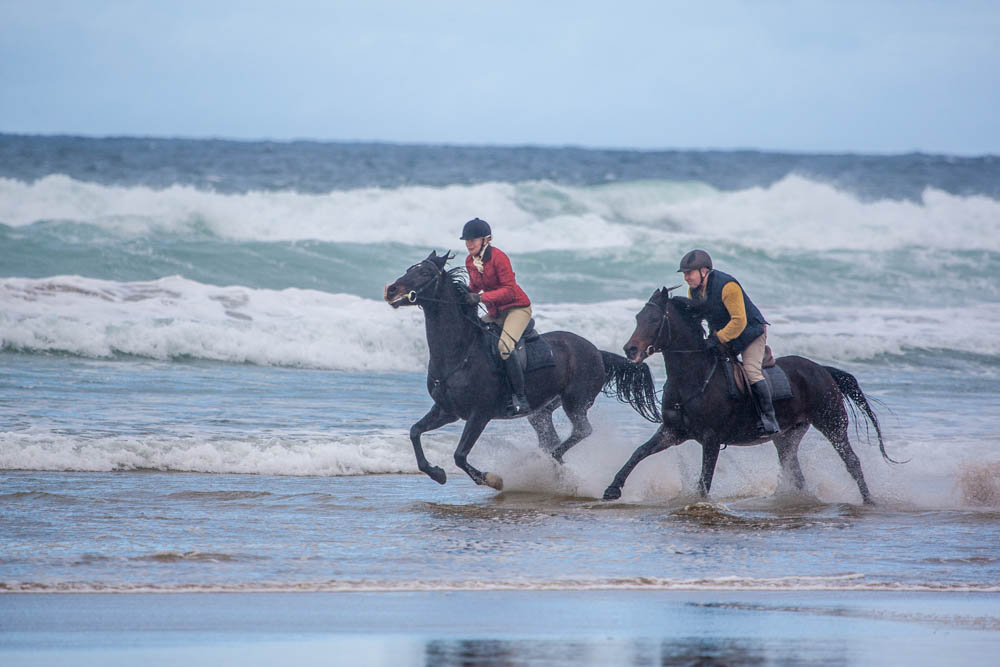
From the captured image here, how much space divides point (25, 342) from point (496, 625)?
12.6 meters

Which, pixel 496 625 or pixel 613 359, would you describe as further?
pixel 613 359

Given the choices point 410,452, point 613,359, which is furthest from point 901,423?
point 410,452

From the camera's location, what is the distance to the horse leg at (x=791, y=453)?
10398 mm

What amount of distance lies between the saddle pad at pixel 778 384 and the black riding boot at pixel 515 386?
2.08m

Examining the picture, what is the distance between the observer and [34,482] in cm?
1030

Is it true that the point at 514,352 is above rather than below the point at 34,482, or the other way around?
above

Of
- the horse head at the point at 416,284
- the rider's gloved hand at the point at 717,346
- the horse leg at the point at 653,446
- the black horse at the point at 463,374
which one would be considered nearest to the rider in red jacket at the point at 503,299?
the black horse at the point at 463,374

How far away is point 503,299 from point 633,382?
1.41 m

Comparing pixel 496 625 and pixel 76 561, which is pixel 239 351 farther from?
pixel 496 625

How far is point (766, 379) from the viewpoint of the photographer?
992cm

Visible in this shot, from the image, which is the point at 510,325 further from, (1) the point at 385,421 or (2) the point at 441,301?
(1) the point at 385,421

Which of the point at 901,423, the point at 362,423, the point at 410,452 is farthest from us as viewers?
the point at 901,423

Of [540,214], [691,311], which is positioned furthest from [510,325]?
[540,214]

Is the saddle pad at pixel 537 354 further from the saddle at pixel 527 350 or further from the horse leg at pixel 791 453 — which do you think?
the horse leg at pixel 791 453
